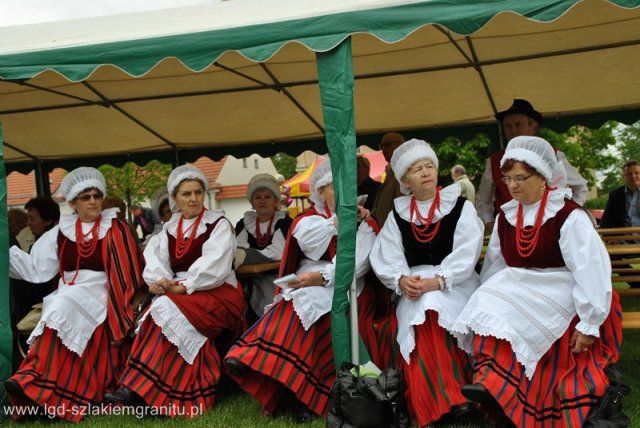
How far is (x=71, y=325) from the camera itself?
4.57 m

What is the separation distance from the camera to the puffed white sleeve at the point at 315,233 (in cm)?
452

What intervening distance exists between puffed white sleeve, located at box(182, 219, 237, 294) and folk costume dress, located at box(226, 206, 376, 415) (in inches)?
17.8

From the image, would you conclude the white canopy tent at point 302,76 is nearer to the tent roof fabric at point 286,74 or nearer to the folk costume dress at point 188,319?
the tent roof fabric at point 286,74

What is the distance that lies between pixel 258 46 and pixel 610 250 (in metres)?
2.44

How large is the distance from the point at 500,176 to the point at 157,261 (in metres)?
2.67

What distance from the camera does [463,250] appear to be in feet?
13.2

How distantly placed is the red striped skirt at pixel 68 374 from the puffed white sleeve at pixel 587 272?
112 inches

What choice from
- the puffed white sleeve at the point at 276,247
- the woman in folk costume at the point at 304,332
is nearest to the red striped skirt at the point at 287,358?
the woman in folk costume at the point at 304,332

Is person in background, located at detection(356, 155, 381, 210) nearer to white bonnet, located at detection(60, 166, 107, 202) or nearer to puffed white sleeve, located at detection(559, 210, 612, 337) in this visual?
white bonnet, located at detection(60, 166, 107, 202)

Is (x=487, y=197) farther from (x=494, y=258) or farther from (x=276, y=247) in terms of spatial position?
(x=494, y=258)

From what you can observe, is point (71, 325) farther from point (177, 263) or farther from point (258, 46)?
point (258, 46)

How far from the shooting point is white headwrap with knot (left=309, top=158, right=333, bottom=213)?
4.54 meters

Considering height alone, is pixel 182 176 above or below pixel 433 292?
above

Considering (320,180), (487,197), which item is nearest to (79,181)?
(320,180)
